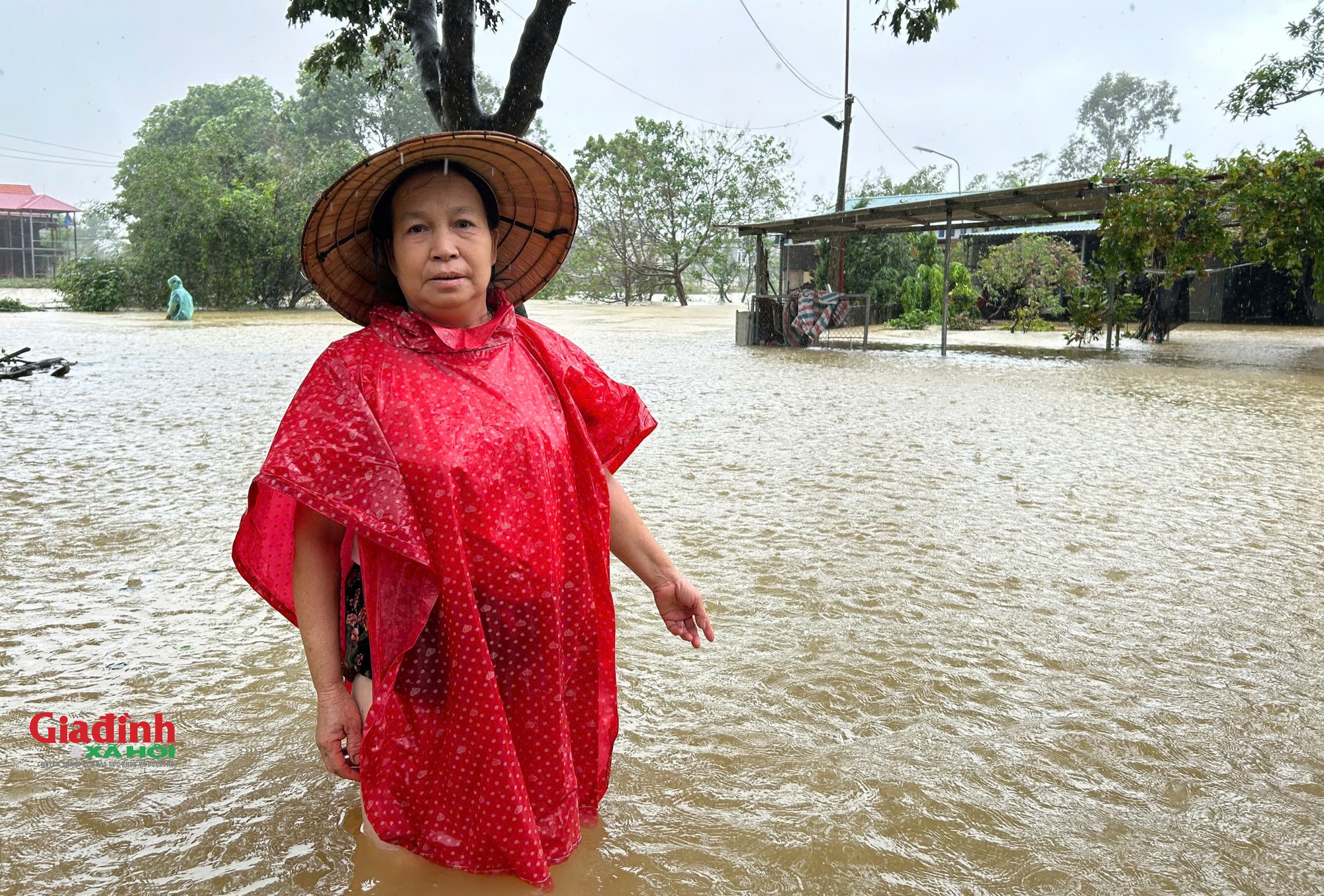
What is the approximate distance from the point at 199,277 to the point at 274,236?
90.8 inches

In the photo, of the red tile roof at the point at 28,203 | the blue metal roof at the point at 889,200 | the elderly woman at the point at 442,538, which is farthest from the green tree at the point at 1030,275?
the red tile roof at the point at 28,203

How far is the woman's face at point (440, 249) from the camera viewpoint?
5.04 ft

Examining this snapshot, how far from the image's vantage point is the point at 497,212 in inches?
69.1

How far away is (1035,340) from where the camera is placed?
18328mm

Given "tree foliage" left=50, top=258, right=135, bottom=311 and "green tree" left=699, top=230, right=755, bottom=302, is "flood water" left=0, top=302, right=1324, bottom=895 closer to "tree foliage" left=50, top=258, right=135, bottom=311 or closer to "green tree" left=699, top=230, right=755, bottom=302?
"tree foliage" left=50, top=258, right=135, bottom=311

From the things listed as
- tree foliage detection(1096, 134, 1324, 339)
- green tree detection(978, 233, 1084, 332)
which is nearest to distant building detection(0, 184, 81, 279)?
green tree detection(978, 233, 1084, 332)

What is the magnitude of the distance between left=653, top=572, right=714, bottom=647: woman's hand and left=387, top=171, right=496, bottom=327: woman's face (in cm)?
60

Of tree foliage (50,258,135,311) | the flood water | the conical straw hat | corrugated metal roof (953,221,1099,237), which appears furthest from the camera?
tree foliage (50,258,135,311)

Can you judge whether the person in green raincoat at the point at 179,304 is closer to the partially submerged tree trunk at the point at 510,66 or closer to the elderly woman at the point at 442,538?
the partially submerged tree trunk at the point at 510,66

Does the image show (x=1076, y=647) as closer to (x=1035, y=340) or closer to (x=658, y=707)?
(x=658, y=707)

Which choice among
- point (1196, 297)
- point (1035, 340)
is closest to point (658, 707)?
point (1035, 340)

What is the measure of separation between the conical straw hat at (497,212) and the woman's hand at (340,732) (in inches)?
25.7

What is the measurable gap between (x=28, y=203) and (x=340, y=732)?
43233mm

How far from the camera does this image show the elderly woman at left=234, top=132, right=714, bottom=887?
1427mm
